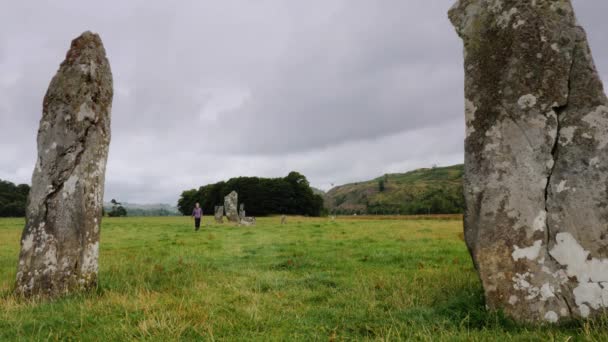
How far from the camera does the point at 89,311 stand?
602 centimetres

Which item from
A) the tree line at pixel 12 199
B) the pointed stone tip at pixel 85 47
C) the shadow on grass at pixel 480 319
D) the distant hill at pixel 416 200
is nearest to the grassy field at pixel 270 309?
the shadow on grass at pixel 480 319

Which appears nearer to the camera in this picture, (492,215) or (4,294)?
(492,215)

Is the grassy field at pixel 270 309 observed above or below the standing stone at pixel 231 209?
A: below

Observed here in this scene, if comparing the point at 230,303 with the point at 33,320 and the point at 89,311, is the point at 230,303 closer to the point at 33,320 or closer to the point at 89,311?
the point at 89,311

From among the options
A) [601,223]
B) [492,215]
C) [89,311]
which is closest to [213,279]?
[89,311]

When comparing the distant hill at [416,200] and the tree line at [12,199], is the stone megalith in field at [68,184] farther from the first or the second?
the tree line at [12,199]

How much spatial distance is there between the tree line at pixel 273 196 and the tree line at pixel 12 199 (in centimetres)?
3225

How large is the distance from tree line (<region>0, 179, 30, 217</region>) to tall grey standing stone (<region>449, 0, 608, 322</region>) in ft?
232

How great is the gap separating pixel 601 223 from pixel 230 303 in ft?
17.9

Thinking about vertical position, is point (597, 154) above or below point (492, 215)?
above

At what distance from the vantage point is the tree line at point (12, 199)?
2601 inches

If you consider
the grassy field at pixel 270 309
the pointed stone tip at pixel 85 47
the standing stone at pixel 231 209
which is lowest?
the grassy field at pixel 270 309

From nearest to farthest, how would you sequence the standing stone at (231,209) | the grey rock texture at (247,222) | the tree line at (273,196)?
the grey rock texture at (247,222)
the standing stone at (231,209)
the tree line at (273,196)

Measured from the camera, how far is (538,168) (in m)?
5.38
